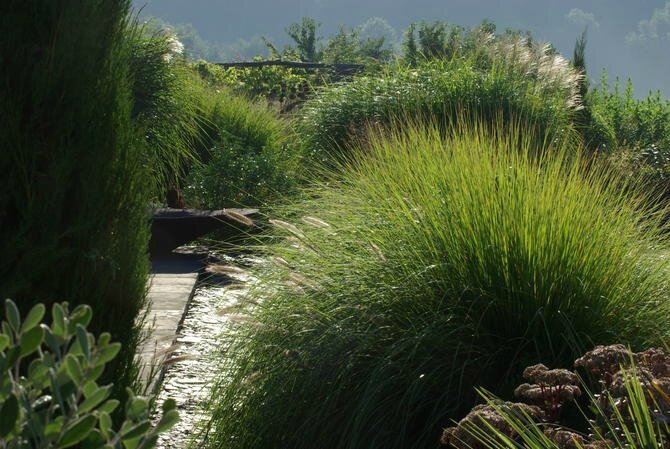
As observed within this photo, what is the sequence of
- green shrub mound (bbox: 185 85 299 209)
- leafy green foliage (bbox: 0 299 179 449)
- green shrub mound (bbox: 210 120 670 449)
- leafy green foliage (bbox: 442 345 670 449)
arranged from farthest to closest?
green shrub mound (bbox: 185 85 299 209) → green shrub mound (bbox: 210 120 670 449) → leafy green foliage (bbox: 442 345 670 449) → leafy green foliage (bbox: 0 299 179 449)

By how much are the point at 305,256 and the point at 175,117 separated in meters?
6.35

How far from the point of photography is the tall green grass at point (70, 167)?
2752mm

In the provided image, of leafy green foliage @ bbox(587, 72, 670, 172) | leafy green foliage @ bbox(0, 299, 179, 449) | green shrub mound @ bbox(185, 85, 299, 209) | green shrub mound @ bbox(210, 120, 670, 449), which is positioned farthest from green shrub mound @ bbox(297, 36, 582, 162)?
leafy green foliage @ bbox(0, 299, 179, 449)

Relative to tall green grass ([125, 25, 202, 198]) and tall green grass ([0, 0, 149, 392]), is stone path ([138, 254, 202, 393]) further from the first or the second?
tall green grass ([125, 25, 202, 198])

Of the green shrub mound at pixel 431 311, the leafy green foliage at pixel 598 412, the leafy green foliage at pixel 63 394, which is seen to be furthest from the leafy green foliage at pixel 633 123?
the leafy green foliage at pixel 63 394

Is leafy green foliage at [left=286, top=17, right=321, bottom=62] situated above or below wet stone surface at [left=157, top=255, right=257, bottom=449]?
above

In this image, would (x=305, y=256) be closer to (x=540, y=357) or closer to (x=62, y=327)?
(x=540, y=357)

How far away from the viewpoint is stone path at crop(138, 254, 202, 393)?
486cm

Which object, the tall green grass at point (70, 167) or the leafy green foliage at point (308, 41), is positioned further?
the leafy green foliage at point (308, 41)

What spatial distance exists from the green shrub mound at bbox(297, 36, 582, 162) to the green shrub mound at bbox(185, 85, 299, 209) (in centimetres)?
44

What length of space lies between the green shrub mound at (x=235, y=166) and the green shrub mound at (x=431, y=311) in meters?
5.36

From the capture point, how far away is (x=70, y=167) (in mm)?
2789

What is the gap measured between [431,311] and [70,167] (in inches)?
58.3

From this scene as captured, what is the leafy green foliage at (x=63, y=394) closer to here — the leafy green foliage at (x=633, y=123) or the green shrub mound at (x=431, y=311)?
the green shrub mound at (x=431, y=311)
